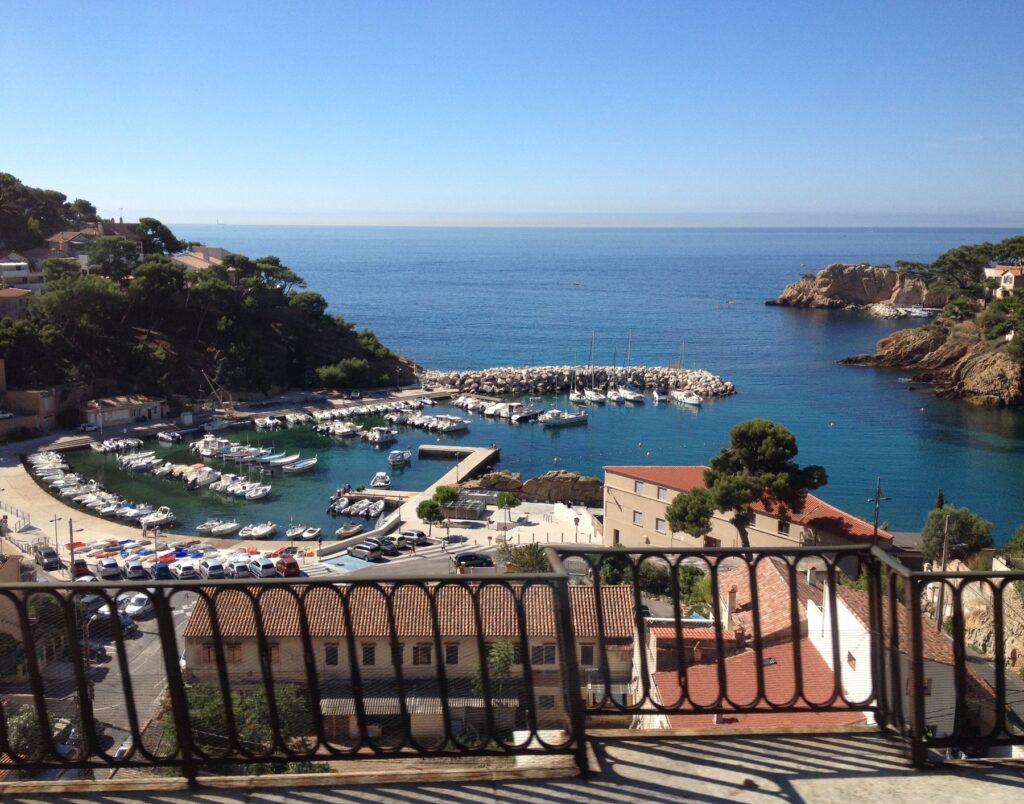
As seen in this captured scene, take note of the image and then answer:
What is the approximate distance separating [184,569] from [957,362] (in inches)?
1576

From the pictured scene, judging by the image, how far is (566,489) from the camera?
85.8 feet

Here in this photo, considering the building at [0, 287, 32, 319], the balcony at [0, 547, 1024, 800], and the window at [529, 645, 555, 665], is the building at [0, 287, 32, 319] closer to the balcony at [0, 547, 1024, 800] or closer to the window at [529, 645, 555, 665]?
the balcony at [0, 547, 1024, 800]

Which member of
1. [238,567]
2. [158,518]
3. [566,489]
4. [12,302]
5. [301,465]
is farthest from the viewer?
[12,302]

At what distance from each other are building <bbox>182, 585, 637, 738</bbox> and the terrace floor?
0.23 meters

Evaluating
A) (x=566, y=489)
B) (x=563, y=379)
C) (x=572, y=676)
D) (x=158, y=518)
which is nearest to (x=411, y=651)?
(x=572, y=676)

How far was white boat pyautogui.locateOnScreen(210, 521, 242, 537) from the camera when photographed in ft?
72.0

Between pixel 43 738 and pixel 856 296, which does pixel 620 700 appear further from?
pixel 856 296

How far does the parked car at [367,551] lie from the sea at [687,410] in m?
4.56

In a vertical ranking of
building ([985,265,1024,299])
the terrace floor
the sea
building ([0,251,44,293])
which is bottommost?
the sea

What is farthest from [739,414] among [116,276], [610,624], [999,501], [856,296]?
[856,296]

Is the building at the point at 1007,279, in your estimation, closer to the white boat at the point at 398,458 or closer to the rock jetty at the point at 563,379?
the rock jetty at the point at 563,379

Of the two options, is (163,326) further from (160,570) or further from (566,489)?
(160,570)

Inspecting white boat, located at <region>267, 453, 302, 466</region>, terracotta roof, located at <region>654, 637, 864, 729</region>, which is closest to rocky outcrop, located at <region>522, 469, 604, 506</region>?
white boat, located at <region>267, 453, 302, 466</region>

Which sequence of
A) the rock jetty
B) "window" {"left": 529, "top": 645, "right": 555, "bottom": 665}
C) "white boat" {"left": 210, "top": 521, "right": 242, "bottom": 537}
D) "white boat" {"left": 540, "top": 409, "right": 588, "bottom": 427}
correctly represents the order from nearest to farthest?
1. "window" {"left": 529, "top": 645, "right": 555, "bottom": 665}
2. "white boat" {"left": 210, "top": 521, "right": 242, "bottom": 537}
3. "white boat" {"left": 540, "top": 409, "right": 588, "bottom": 427}
4. the rock jetty
